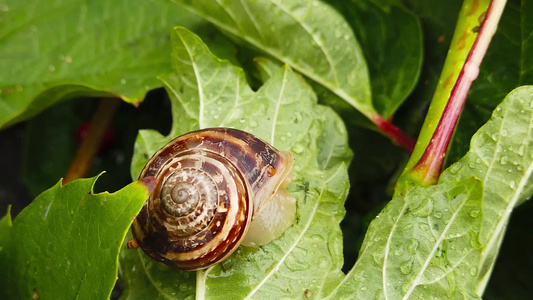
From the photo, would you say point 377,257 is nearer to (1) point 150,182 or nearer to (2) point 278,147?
(2) point 278,147

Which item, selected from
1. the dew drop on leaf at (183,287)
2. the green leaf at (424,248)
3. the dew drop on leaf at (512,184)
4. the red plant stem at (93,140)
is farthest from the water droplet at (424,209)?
the red plant stem at (93,140)

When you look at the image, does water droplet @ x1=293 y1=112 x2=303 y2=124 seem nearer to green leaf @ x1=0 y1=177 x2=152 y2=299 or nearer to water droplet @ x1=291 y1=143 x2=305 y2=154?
water droplet @ x1=291 y1=143 x2=305 y2=154

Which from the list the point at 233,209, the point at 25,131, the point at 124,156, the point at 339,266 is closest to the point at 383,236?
the point at 339,266

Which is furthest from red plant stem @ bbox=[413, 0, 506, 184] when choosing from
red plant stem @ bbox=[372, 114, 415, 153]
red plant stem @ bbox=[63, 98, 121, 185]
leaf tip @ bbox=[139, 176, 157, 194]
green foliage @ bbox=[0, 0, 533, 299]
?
red plant stem @ bbox=[63, 98, 121, 185]

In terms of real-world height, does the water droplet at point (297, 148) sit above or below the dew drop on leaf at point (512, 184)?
below

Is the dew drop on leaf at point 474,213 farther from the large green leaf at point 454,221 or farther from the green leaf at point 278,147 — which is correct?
the green leaf at point 278,147

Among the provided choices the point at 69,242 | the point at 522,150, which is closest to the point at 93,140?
the point at 69,242

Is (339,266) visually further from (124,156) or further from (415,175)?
(124,156)
